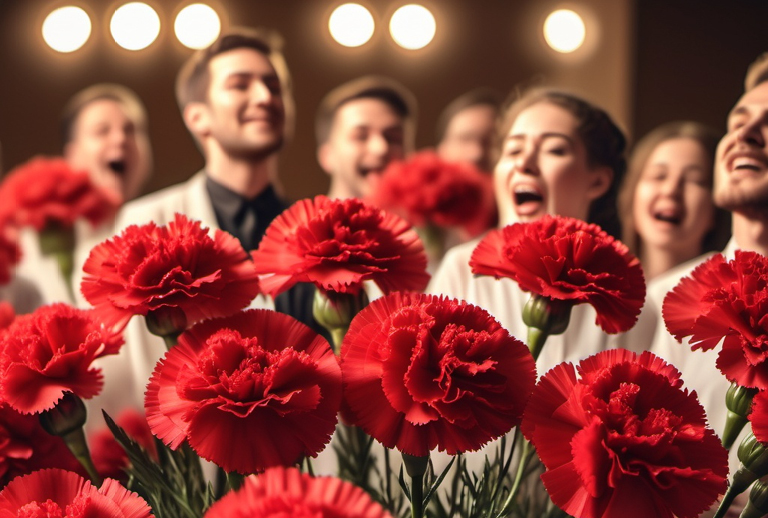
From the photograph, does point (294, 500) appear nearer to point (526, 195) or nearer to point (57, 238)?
point (526, 195)

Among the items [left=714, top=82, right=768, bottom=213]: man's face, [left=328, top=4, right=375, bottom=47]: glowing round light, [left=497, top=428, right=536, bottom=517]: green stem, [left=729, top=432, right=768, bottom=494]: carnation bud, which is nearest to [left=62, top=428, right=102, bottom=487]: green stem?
[left=497, top=428, right=536, bottom=517]: green stem

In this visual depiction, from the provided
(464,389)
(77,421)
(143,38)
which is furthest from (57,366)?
(143,38)

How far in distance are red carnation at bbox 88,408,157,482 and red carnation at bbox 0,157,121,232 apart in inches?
9.6

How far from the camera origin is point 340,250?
345 millimetres

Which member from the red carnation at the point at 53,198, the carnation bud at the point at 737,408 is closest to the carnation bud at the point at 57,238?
the red carnation at the point at 53,198

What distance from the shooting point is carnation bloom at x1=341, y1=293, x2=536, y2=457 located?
0.30 meters

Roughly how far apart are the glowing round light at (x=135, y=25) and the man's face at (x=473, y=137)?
323mm

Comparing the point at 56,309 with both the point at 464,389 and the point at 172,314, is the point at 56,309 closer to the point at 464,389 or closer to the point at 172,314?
the point at 172,314

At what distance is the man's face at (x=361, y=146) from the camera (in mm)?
732

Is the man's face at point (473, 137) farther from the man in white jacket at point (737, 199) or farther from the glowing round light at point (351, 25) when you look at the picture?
the man in white jacket at point (737, 199)

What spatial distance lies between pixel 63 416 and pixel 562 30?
2.07 ft

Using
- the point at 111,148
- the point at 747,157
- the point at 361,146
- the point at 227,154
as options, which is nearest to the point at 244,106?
the point at 227,154

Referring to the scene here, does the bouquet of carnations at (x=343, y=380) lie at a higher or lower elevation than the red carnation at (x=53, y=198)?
lower

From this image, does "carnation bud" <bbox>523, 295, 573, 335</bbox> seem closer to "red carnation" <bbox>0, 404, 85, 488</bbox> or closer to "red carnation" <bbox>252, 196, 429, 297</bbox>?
"red carnation" <bbox>252, 196, 429, 297</bbox>
